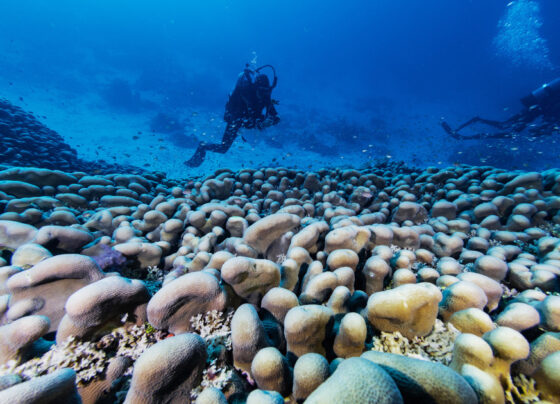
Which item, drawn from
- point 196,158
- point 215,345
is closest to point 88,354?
point 215,345

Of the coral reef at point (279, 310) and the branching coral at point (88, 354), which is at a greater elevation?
the coral reef at point (279, 310)

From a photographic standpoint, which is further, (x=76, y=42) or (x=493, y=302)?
(x=76, y=42)

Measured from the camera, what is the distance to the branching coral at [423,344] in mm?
1590

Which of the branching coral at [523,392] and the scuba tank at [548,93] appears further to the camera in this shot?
the scuba tank at [548,93]

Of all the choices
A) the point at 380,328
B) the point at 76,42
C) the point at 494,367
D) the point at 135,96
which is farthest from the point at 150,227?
the point at 76,42

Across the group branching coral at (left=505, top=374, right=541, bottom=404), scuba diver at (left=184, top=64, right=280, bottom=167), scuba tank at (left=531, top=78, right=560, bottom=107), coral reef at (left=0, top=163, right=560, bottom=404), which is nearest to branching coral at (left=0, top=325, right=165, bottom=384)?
coral reef at (left=0, top=163, right=560, bottom=404)

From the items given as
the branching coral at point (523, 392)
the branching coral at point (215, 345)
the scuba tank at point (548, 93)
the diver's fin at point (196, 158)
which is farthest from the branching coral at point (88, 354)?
the scuba tank at point (548, 93)

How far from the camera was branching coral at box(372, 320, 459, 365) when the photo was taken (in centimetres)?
159

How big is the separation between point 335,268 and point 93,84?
5924 centimetres

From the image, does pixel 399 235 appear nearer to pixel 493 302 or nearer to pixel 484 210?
pixel 493 302

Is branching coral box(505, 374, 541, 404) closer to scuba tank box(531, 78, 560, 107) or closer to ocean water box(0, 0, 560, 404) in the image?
ocean water box(0, 0, 560, 404)

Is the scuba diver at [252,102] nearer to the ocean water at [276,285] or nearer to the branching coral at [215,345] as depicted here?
the ocean water at [276,285]

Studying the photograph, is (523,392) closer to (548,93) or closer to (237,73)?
(548,93)

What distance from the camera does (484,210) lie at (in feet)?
11.9
